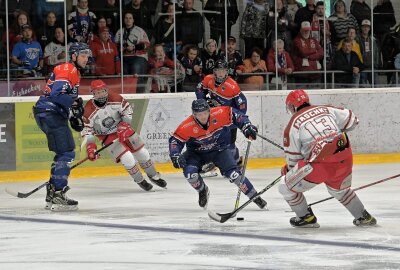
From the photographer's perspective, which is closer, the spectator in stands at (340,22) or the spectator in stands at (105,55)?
the spectator in stands at (105,55)

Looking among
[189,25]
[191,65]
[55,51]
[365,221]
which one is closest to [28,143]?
[55,51]

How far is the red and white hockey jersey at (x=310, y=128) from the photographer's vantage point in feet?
28.3

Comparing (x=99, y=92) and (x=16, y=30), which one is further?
(x=16, y=30)

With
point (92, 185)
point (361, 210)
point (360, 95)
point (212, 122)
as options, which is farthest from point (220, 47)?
point (361, 210)

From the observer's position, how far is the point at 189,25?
14.9m

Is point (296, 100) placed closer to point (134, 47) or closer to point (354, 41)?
point (134, 47)

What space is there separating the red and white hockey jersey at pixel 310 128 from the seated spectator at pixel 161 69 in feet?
19.8

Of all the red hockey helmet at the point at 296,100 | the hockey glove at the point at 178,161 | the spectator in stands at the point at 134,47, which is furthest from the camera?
the spectator in stands at the point at 134,47

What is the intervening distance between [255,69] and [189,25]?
1.05 metres

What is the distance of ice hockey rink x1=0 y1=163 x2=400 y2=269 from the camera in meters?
7.57

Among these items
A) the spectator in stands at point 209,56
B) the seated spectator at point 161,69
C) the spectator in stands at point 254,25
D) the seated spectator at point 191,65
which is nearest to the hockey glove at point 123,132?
the seated spectator at point 161,69

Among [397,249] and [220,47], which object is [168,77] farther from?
[397,249]

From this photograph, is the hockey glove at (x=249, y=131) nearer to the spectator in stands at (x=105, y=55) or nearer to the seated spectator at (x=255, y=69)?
the spectator in stands at (x=105, y=55)

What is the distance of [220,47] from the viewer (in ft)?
49.8
